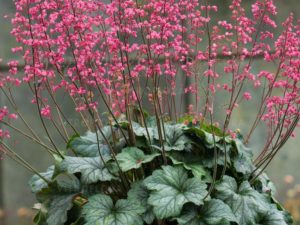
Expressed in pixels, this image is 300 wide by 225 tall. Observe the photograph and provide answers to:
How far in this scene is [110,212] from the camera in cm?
167

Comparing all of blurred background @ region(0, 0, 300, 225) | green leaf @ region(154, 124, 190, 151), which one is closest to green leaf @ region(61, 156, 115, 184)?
green leaf @ region(154, 124, 190, 151)

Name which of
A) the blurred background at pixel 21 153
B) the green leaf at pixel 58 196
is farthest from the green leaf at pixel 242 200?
the blurred background at pixel 21 153

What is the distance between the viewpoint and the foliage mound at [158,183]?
5.43 ft

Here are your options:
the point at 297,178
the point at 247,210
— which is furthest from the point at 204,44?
the point at 247,210

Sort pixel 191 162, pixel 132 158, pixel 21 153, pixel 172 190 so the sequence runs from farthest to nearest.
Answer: pixel 21 153, pixel 191 162, pixel 132 158, pixel 172 190

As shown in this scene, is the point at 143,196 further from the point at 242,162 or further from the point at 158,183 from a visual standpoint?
the point at 242,162

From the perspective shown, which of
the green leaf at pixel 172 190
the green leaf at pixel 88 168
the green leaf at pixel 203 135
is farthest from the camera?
the green leaf at pixel 203 135

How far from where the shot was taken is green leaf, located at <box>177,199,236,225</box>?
1.65m

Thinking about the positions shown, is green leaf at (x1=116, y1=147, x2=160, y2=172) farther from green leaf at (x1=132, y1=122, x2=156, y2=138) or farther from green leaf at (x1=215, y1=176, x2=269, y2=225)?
green leaf at (x1=215, y1=176, x2=269, y2=225)

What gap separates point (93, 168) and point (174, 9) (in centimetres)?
60

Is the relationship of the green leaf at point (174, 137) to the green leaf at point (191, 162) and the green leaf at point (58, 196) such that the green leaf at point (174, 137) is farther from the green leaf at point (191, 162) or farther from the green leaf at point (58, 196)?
the green leaf at point (58, 196)

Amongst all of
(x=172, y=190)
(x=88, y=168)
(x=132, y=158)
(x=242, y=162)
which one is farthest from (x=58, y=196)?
(x=242, y=162)

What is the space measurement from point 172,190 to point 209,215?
144 mm

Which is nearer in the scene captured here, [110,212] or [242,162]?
[110,212]
